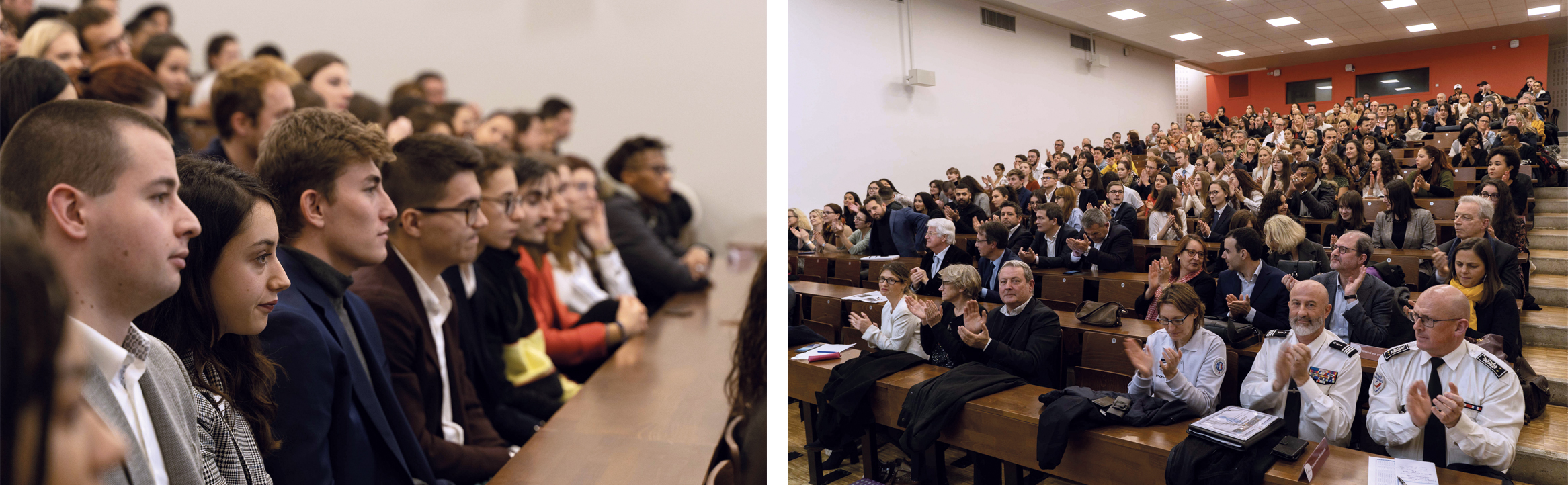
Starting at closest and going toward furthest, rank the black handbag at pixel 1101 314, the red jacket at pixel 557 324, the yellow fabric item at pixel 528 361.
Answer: the red jacket at pixel 557 324 < the yellow fabric item at pixel 528 361 < the black handbag at pixel 1101 314

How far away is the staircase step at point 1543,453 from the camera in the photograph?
166 cm

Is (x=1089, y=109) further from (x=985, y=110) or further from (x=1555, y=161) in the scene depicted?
(x=1555, y=161)

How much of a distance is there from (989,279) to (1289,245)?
34.1 inches

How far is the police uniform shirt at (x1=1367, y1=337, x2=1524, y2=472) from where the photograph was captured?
1.64m

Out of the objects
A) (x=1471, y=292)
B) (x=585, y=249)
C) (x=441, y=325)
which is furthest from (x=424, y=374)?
(x=1471, y=292)

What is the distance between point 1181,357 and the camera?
6.72 feet

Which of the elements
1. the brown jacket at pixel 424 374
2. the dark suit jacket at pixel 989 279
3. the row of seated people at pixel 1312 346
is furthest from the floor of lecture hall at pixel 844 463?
the brown jacket at pixel 424 374

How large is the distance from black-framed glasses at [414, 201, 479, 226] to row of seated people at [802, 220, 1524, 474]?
195 cm

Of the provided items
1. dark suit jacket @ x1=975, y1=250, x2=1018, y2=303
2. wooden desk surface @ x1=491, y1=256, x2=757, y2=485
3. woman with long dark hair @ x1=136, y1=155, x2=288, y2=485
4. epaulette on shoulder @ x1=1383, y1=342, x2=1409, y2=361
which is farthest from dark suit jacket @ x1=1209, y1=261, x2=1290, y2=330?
woman with long dark hair @ x1=136, y1=155, x2=288, y2=485

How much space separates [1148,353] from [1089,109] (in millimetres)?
945

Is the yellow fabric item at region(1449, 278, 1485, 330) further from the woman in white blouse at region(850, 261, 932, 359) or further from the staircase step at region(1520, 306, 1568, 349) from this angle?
the woman in white blouse at region(850, 261, 932, 359)

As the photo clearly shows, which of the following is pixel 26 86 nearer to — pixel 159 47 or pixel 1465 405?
pixel 159 47

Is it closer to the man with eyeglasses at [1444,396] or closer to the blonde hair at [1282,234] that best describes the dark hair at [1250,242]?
the blonde hair at [1282,234]

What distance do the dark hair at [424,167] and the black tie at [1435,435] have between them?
2.12 meters
